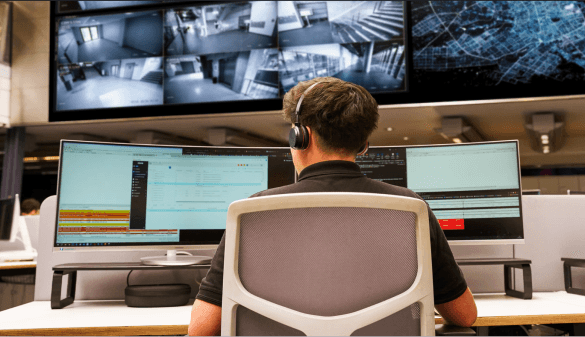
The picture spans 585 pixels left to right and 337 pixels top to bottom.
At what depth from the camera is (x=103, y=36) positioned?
5582 millimetres

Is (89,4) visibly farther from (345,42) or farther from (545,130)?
(545,130)

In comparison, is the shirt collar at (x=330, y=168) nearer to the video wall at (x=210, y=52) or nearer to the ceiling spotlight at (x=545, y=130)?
the video wall at (x=210, y=52)

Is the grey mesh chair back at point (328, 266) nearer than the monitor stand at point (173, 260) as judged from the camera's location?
Yes

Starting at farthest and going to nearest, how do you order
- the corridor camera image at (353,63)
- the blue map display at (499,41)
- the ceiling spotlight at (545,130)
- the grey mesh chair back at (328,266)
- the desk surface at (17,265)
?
the ceiling spotlight at (545,130), the corridor camera image at (353,63), the blue map display at (499,41), the desk surface at (17,265), the grey mesh chair back at (328,266)

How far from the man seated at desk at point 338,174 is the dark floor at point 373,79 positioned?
4.14 meters

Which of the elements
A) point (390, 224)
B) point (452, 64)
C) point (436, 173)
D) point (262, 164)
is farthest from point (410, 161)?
point (452, 64)

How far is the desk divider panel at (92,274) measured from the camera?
1633mm

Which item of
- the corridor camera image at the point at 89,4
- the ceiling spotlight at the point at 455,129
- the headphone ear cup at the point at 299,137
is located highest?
the corridor camera image at the point at 89,4

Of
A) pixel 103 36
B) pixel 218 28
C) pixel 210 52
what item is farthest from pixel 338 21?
pixel 103 36

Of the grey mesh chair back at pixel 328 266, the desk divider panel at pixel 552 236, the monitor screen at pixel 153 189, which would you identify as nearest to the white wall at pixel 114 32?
the monitor screen at pixel 153 189

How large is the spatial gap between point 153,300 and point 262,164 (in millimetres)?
592

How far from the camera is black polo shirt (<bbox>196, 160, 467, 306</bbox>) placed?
2.97ft

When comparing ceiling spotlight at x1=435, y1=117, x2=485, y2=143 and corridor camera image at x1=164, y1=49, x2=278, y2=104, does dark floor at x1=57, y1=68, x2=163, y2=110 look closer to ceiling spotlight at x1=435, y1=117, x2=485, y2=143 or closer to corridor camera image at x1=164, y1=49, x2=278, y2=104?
corridor camera image at x1=164, y1=49, x2=278, y2=104

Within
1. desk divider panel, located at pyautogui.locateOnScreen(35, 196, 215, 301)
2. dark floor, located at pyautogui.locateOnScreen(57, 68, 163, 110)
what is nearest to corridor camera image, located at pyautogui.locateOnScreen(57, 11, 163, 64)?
dark floor, located at pyautogui.locateOnScreen(57, 68, 163, 110)
